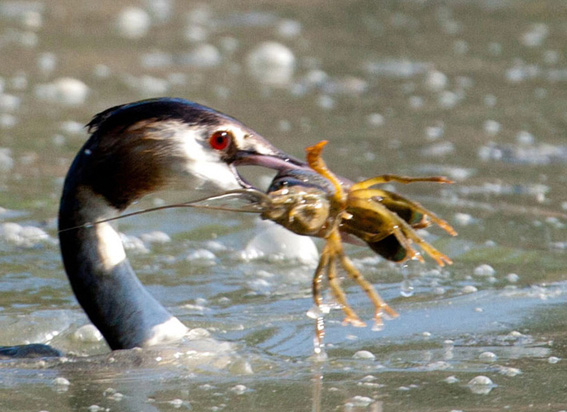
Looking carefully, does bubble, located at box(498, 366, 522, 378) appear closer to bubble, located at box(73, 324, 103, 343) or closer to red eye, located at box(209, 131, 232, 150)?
red eye, located at box(209, 131, 232, 150)

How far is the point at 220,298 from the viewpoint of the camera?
4.46 meters

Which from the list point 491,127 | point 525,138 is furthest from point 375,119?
point 525,138

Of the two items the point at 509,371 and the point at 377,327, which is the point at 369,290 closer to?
the point at 377,327

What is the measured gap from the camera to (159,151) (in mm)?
3453

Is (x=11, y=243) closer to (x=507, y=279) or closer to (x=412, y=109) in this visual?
(x=507, y=279)

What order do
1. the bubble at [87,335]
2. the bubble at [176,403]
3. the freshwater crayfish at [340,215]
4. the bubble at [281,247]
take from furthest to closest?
the bubble at [281,247] < the bubble at [87,335] < the freshwater crayfish at [340,215] < the bubble at [176,403]

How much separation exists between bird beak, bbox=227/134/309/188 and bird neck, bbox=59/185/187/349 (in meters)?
0.40

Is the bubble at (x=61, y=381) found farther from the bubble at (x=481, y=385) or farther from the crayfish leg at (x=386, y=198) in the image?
the bubble at (x=481, y=385)

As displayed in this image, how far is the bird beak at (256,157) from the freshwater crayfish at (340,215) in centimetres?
5

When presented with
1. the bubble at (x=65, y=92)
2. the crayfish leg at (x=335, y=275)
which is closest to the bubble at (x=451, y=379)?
the crayfish leg at (x=335, y=275)

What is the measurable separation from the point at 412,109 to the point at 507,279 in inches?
148

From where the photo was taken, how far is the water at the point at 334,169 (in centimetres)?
334

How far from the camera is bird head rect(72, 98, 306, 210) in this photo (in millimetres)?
3453

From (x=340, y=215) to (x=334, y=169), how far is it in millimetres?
3052
